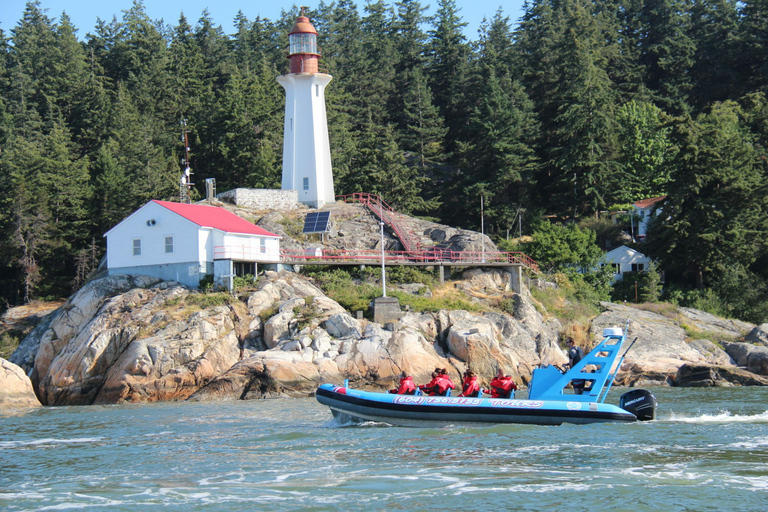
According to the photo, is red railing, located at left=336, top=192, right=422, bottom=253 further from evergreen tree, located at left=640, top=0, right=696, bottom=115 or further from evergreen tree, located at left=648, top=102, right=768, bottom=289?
evergreen tree, located at left=640, top=0, right=696, bottom=115

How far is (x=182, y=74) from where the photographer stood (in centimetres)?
6819

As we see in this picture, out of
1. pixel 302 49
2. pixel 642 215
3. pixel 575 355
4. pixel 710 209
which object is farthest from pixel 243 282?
pixel 642 215

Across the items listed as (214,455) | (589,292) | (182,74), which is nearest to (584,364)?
(214,455)

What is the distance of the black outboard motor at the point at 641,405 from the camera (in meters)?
21.9

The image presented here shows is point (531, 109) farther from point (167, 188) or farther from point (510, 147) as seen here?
point (167, 188)

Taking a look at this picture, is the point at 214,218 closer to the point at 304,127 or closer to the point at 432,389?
the point at 304,127

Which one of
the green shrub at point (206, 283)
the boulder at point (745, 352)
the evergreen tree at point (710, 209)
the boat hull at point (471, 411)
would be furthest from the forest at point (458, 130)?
the boat hull at point (471, 411)

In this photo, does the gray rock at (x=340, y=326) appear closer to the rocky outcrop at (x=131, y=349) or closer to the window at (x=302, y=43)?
the rocky outcrop at (x=131, y=349)

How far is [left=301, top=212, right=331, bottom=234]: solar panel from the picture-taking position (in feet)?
144

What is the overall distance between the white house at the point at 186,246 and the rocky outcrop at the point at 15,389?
312 inches

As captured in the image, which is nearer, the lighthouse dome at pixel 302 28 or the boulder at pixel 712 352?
the boulder at pixel 712 352

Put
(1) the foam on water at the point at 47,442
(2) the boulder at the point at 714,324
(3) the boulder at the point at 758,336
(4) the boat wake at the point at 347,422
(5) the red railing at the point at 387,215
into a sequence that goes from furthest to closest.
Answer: (5) the red railing at the point at 387,215, (2) the boulder at the point at 714,324, (3) the boulder at the point at 758,336, (4) the boat wake at the point at 347,422, (1) the foam on water at the point at 47,442

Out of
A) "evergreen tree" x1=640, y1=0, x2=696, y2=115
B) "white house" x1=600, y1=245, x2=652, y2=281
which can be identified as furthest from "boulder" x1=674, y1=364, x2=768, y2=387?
"evergreen tree" x1=640, y1=0, x2=696, y2=115

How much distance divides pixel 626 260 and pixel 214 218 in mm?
26675
